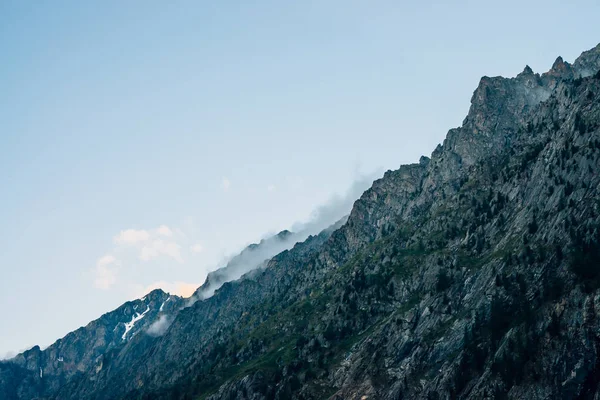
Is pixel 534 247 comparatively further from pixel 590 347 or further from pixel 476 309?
pixel 590 347

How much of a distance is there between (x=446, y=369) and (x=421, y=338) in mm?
29354

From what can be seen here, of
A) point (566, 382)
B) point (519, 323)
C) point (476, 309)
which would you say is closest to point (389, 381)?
point (476, 309)

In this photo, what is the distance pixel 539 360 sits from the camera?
139375mm

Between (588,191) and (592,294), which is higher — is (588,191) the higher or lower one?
the higher one

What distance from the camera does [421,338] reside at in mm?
197375

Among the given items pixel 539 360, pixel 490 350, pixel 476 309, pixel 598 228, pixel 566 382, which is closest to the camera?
pixel 566 382

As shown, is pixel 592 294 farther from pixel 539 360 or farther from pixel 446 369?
pixel 446 369

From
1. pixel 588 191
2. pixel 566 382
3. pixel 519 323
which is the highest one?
pixel 588 191

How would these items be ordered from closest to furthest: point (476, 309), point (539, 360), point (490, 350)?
1. point (539, 360)
2. point (490, 350)
3. point (476, 309)

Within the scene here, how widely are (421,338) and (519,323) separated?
45260mm

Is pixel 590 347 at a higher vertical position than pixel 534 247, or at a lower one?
lower

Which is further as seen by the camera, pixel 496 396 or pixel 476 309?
pixel 476 309

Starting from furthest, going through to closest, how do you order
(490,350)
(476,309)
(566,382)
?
1. (476,309)
2. (490,350)
3. (566,382)

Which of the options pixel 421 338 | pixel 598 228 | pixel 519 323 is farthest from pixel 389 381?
pixel 598 228
